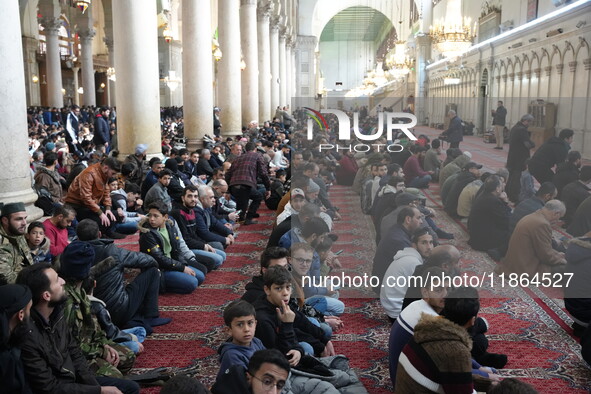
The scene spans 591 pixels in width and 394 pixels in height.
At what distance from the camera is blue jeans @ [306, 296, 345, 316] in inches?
182

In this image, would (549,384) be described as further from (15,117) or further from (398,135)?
(15,117)

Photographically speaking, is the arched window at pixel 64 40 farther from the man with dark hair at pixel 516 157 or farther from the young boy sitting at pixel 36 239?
the man with dark hair at pixel 516 157

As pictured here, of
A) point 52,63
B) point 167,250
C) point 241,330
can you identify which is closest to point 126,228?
point 167,250

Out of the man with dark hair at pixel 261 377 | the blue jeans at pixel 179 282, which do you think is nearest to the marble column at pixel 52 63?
the blue jeans at pixel 179 282

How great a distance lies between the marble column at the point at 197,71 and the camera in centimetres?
1124

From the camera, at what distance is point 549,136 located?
5.73 meters

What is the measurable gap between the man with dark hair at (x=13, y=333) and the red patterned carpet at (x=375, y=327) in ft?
3.33

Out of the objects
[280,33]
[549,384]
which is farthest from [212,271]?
[280,33]

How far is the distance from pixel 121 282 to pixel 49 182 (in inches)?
135

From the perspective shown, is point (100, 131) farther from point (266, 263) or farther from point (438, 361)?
point (438, 361)

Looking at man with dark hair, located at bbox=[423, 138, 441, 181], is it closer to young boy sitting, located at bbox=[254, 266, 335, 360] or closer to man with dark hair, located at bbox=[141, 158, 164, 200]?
young boy sitting, located at bbox=[254, 266, 335, 360]

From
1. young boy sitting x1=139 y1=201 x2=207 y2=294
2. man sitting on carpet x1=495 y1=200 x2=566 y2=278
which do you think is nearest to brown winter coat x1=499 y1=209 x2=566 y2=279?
man sitting on carpet x1=495 y1=200 x2=566 y2=278

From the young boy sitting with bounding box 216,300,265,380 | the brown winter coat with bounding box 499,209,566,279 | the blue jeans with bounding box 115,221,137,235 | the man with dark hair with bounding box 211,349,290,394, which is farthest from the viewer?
the blue jeans with bounding box 115,221,137,235

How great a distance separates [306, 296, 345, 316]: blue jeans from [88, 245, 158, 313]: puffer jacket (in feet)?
4.27
